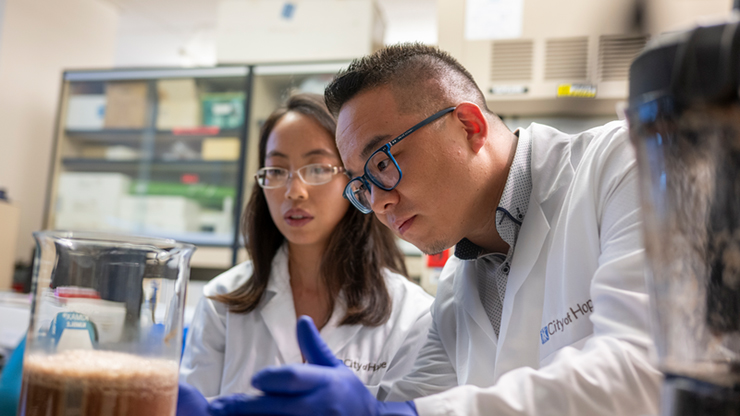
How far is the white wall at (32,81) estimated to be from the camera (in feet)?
11.6

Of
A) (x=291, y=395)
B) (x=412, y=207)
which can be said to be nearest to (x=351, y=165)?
(x=412, y=207)

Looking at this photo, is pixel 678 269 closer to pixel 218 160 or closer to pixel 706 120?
pixel 706 120

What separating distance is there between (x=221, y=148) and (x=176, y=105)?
0.43m

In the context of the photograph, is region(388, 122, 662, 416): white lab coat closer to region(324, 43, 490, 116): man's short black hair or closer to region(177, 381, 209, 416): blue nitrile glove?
region(324, 43, 490, 116): man's short black hair

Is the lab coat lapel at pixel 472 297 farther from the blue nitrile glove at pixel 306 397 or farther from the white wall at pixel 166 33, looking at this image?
the white wall at pixel 166 33

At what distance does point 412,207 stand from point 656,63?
0.71 meters

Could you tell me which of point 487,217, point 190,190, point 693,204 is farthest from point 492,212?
point 190,190

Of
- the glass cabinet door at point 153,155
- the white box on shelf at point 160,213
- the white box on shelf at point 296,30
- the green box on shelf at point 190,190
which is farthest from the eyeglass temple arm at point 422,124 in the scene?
the white box on shelf at point 160,213

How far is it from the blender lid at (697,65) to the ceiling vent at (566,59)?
1.93 metres

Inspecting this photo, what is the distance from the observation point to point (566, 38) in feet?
7.07

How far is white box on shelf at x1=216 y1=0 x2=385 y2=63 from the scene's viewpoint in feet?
9.64

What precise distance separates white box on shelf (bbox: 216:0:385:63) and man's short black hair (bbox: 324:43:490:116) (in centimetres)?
180

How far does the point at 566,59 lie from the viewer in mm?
2154

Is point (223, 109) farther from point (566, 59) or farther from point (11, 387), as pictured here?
point (11, 387)
